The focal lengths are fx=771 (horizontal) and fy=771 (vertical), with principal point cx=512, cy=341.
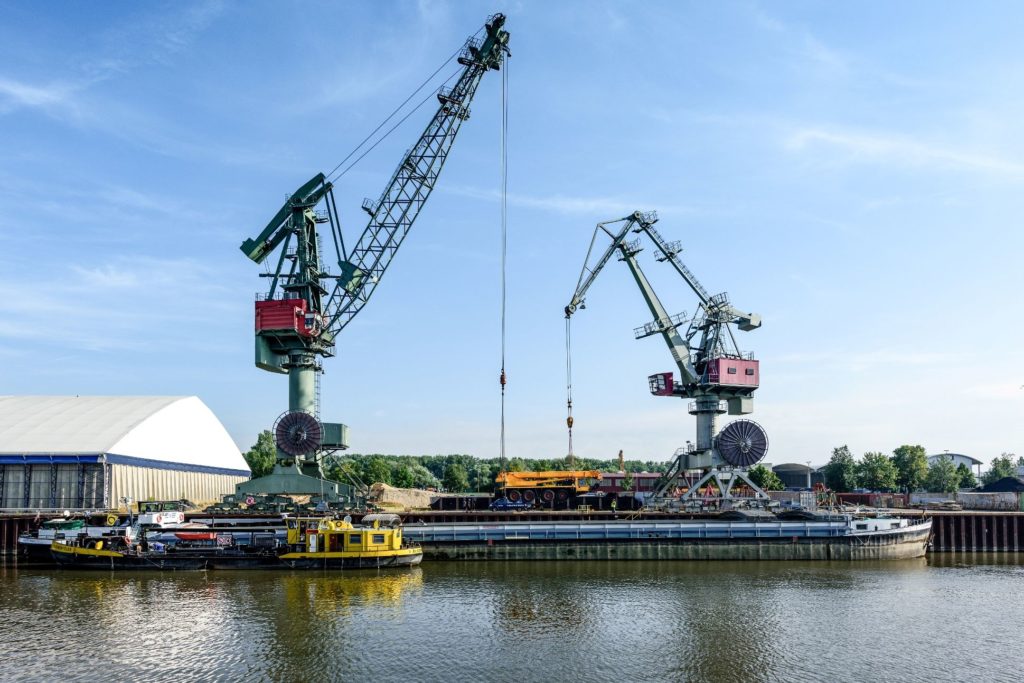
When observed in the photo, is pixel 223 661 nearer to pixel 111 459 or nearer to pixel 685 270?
pixel 111 459

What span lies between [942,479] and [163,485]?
126489mm

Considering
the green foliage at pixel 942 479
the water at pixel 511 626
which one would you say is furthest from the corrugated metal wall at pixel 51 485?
the green foliage at pixel 942 479

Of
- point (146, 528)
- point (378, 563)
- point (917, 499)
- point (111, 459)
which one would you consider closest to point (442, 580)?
point (378, 563)

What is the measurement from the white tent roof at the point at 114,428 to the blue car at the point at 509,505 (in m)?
39.7

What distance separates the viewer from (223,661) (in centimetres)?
3247

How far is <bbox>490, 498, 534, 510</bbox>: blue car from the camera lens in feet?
279

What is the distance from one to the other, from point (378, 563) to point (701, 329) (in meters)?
45.8

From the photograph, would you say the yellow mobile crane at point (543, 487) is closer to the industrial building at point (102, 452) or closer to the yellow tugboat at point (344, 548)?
the yellow tugboat at point (344, 548)

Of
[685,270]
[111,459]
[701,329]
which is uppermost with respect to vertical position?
[685,270]

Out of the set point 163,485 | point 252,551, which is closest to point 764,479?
point 163,485

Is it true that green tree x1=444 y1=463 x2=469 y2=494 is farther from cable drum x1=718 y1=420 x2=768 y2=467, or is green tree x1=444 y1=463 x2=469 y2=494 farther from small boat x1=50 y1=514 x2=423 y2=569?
small boat x1=50 y1=514 x2=423 y2=569

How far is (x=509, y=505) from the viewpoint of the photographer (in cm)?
8556

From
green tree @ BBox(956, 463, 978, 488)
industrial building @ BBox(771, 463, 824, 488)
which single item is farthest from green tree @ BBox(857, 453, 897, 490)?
industrial building @ BBox(771, 463, 824, 488)

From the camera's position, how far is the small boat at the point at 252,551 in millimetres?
54719
